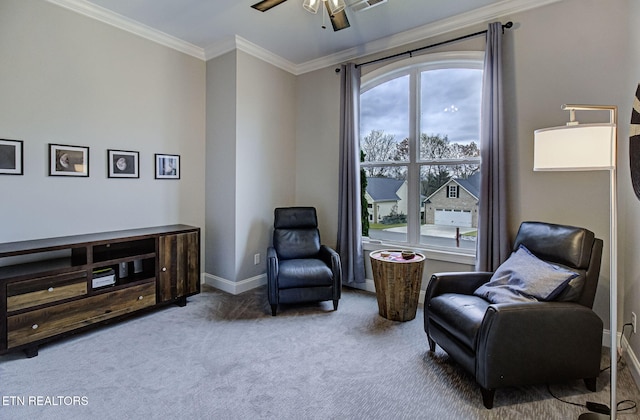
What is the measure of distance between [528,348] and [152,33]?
4.35 m

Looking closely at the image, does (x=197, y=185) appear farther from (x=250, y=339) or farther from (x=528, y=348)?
(x=528, y=348)

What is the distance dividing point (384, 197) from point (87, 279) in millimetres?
3076

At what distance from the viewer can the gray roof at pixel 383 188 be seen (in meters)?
3.83

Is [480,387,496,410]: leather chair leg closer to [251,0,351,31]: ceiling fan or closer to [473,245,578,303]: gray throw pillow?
[473,245,578,303]: gray throw pillow

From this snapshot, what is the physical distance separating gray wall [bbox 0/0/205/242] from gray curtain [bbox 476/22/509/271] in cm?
318

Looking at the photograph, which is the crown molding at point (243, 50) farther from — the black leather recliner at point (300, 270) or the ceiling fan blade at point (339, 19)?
the black leather recliner at point (300, 270)


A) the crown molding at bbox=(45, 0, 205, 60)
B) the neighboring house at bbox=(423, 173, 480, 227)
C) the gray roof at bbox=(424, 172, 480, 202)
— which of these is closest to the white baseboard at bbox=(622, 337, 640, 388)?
the neighboring house at bbox=(423, 173, 480, 227)

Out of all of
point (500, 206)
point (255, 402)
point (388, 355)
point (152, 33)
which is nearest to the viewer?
point (255, 402)

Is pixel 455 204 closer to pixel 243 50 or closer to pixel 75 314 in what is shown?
pixel 243 50

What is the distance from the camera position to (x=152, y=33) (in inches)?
137

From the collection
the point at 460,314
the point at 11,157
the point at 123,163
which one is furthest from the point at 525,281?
the point at 11,157

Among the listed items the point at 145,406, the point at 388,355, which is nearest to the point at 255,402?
the point at 145,406

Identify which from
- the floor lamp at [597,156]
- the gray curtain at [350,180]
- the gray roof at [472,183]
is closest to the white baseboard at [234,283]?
the gray curtain at [350,180]

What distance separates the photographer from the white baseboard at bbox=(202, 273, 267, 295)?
378 centimetres
